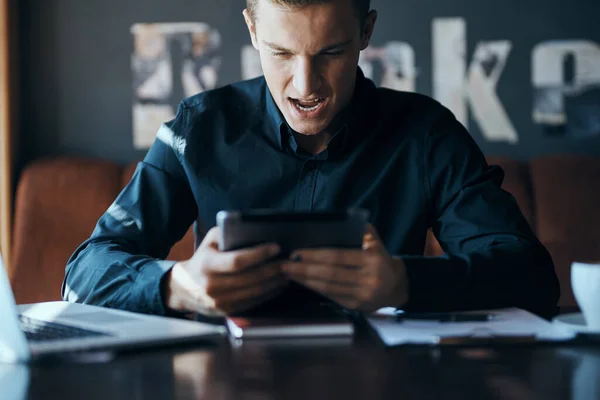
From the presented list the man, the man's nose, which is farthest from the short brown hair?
the man's nose

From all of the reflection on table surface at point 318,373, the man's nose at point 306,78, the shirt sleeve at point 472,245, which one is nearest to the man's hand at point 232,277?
the reflection on table surface at point 318,373

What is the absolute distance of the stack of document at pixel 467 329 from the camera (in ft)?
3.58

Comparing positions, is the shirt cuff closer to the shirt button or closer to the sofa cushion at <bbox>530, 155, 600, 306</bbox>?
the shirt button

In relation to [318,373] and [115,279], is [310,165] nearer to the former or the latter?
[115,279]

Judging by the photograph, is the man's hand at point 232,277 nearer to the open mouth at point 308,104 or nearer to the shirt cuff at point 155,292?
the shirt cuff at point 155,292

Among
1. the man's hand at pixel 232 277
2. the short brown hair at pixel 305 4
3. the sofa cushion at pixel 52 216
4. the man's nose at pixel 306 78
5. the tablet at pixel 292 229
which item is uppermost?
the short brown hair at pixel 305 4

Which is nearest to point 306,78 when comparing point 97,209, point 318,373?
point 318,373

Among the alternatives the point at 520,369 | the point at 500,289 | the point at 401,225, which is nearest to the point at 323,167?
the point at 401,225

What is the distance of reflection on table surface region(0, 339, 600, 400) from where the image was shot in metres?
0.85

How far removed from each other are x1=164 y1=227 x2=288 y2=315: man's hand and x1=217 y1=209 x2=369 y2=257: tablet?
0.06ft

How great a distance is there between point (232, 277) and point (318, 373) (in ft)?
1.02

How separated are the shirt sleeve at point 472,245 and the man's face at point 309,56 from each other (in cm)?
29

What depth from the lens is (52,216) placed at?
3.21 m

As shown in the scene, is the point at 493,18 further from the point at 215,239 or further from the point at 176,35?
the point at 215,239
